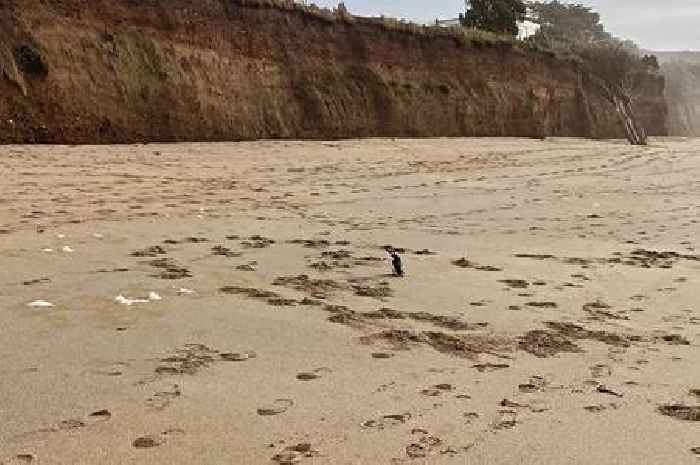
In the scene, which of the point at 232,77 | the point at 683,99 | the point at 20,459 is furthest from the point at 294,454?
the point at 683,99

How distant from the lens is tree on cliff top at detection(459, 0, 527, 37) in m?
36.2

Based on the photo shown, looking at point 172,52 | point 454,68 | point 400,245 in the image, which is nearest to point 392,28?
point 454,68

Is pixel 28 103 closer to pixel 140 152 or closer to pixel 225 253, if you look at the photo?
pixel 140 152

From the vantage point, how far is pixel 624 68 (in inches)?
1321

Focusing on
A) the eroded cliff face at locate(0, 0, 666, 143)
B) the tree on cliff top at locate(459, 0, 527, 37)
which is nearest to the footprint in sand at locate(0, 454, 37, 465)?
the eroded cliff face at locate(0, 0, 666, 143)

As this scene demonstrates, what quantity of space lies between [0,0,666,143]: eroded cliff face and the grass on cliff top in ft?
0.44

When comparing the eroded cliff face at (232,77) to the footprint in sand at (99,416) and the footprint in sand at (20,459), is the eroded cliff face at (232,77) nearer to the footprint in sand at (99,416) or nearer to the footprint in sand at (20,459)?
the footprint in sand at (99,416)

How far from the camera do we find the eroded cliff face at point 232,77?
14.6 metres

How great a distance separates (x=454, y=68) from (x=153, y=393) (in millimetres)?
24228

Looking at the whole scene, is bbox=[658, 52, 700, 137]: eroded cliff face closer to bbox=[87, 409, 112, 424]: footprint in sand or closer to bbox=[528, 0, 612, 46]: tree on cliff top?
bbox=[528, 0, 612, 46]: tree on cliff top

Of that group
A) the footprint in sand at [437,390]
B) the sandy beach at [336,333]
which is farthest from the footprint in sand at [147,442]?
the footprint in sand at [437,390]

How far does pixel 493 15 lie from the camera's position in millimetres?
36344

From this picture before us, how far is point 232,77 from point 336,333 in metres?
15.3

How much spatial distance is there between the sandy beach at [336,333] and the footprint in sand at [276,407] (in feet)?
0.04
